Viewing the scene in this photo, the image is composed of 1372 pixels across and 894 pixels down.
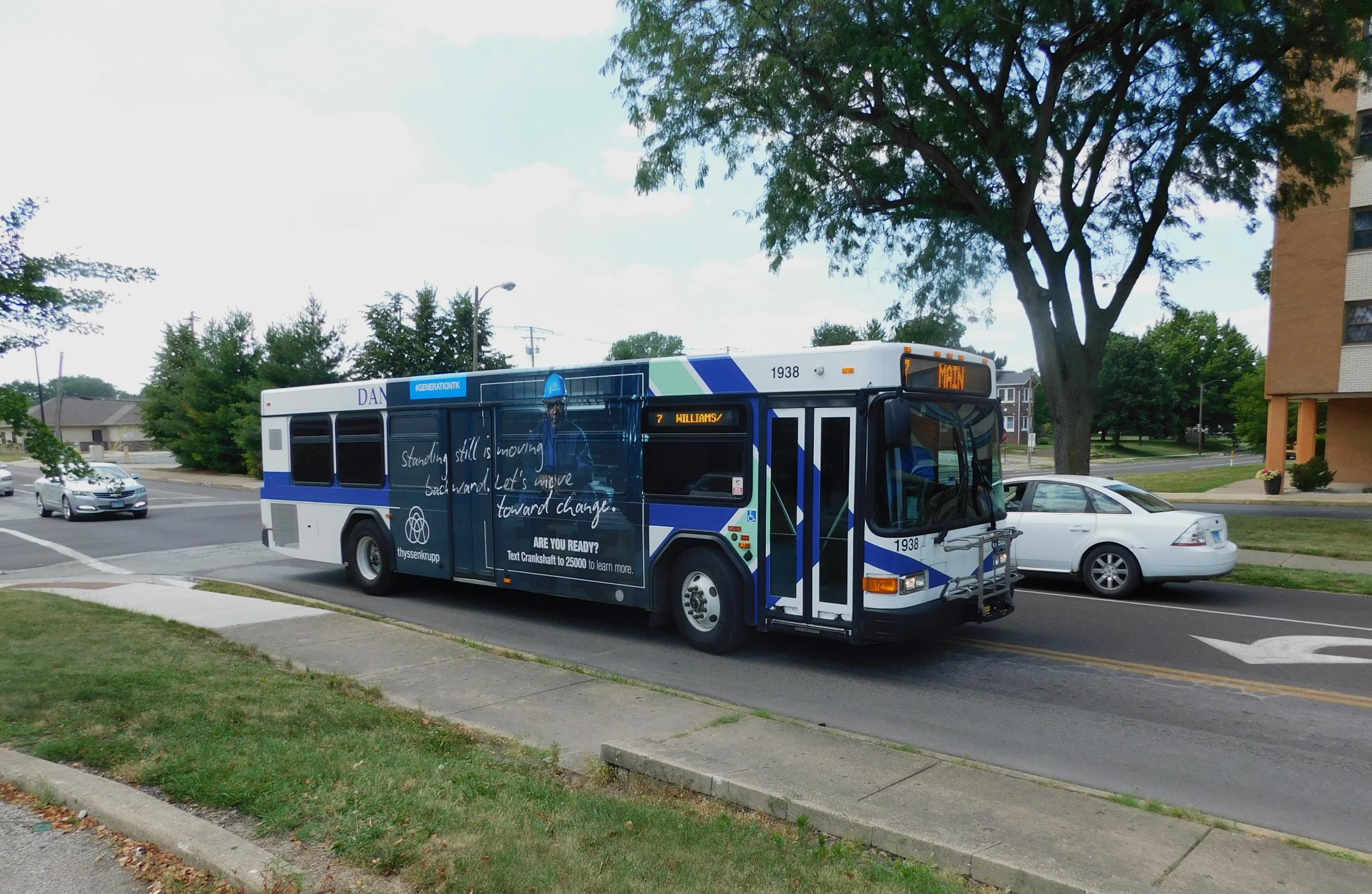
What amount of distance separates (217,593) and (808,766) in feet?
30.5

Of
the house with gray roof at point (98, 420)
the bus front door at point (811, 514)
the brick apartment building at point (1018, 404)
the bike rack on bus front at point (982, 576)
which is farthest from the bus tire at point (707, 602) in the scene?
the brick apartment building at point (1018, 404)

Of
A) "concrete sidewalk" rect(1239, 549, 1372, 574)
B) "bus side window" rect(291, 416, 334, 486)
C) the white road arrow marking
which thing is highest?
"bus side window" rect(291, 416, 334, 486)

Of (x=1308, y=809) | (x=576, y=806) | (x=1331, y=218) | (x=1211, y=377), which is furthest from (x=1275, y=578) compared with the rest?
(x=1211, y=377)

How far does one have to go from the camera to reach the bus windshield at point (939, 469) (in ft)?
24.9

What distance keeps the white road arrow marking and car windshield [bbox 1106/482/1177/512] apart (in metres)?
2.48

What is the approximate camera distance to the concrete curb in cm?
387

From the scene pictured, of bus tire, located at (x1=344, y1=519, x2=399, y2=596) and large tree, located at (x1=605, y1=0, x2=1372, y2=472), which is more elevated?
large tree, located at (x1=605, y1=0, x2=1372, y2=472)

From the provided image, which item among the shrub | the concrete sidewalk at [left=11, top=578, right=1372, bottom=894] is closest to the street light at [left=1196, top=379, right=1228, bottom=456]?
the shrub

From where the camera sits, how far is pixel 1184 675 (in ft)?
26.2

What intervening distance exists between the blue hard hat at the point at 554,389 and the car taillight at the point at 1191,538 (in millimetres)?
7590

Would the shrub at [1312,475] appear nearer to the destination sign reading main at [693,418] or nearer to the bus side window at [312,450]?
the destination sign reading main at [693,418]

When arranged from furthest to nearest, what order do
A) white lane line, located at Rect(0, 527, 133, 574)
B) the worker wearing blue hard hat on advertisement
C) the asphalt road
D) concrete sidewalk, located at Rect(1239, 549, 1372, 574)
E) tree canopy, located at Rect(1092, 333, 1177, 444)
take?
1. tree canopy, located at Rect(1092, 333, 1177, 444)
2. white lane line, located at Rect(0, 527, 133, 574)
3. concrete sidewalk, located at Rect(1239, 549, 1372, 574)
4. the worker wearing blue hard hat on advertisement
5. the asphalt road

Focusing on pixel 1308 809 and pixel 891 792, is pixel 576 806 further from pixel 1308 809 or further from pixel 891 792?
pixel 1308 809

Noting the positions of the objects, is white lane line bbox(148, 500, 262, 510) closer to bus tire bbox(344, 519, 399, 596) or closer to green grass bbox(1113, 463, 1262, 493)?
bus tire bbox(344, 519, 399, 596)
